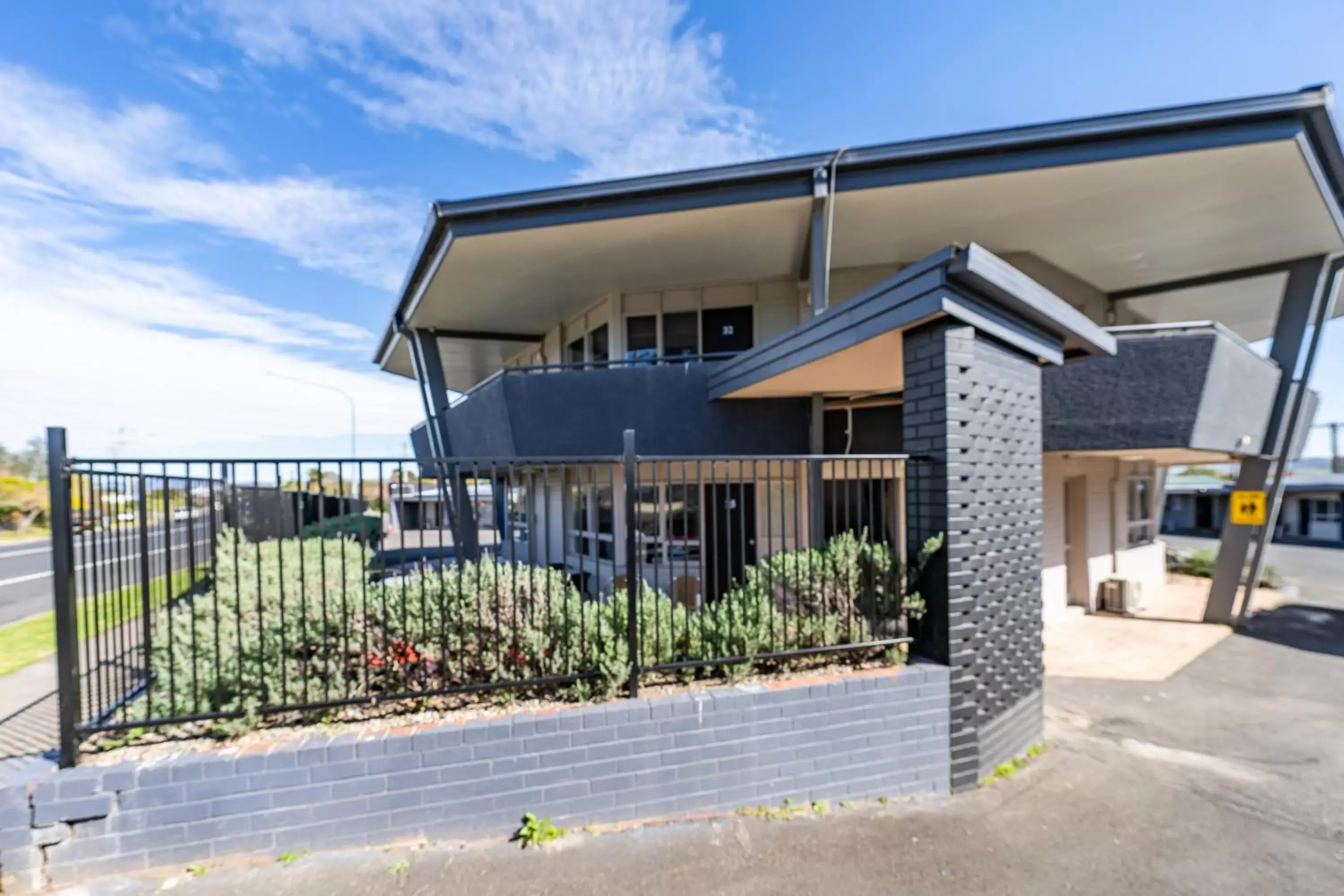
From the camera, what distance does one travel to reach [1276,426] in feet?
30.7

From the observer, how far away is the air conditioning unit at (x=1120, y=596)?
10.6 meters

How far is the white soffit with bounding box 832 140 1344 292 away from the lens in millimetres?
7496

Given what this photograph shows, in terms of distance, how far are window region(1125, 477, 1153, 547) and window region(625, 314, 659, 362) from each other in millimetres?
10334

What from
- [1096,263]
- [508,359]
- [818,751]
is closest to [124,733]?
[818,751]

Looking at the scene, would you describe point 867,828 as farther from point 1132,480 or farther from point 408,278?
point 1132,480

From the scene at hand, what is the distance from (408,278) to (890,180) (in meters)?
8.84

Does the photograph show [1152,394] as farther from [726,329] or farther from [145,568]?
[145,568]

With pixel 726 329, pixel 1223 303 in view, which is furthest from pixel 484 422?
pixel 1223 303

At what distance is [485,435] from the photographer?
35.5 feet

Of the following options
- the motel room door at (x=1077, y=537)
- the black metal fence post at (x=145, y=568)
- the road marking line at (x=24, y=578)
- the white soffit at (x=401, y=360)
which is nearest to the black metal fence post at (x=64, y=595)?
the black metal fence post at (x=145, y=568)

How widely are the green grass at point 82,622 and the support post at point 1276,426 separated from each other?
14.1 metres

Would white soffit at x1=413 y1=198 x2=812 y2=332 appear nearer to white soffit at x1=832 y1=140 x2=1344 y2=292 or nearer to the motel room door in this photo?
white soffit at x1=832 y1=140 x2=1344 y2=292

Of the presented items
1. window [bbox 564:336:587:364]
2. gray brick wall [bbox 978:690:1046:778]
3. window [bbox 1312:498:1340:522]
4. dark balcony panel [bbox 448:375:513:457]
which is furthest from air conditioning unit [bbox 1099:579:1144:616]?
window [bbox 1312:498:1340:522]

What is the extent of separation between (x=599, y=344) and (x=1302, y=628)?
1338 centimetres
